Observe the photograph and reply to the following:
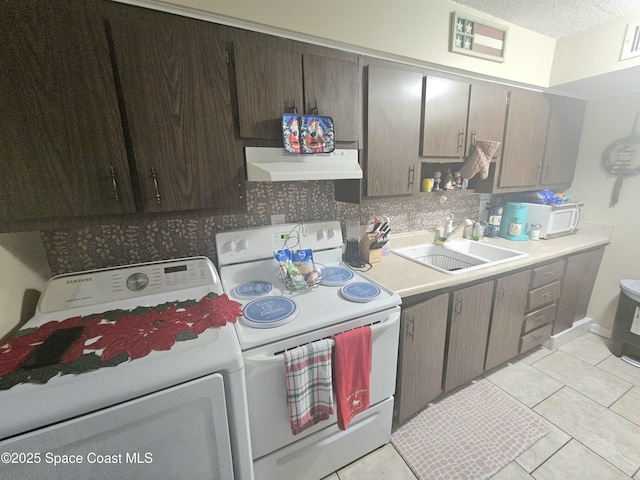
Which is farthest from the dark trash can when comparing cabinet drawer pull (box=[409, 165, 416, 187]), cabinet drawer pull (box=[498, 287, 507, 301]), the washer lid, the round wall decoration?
cabinet drawer pull (box=[409, 165, 416, 187])

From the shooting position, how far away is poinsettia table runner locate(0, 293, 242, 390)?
2.38ft

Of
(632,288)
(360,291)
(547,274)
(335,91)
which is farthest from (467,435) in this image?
(335,91)

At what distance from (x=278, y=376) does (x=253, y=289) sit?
447 mm

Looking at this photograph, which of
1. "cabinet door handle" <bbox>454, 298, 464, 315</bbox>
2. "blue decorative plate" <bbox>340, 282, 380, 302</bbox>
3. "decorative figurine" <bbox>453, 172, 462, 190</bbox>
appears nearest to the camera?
"blue decorative plate" <bbox>340, 282, 380, 302</bbox>

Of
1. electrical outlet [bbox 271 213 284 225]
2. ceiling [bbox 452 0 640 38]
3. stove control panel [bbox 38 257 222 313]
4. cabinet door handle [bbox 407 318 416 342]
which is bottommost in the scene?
cabinet door handle [bbox 407 318 416 342]

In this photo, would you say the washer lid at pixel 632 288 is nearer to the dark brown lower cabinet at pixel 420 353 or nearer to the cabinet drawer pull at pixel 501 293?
the cabinet drawer pull at pixel 501 293

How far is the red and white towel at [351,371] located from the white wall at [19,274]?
3.98ft

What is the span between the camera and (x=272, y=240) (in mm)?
1490

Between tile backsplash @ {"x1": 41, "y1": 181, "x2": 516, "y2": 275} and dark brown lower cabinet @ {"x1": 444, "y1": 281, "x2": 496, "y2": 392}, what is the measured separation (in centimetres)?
73

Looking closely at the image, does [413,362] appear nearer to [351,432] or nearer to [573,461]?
[351,432]

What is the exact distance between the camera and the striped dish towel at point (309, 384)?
99cm

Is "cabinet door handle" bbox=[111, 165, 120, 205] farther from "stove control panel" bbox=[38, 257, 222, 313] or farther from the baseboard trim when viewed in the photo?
the baseboard trim

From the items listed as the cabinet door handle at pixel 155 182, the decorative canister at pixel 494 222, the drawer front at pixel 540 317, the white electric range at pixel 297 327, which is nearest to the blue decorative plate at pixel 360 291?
the white electric range at pixel 297 327

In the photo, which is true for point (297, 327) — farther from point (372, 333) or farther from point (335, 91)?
point (335, 91)
